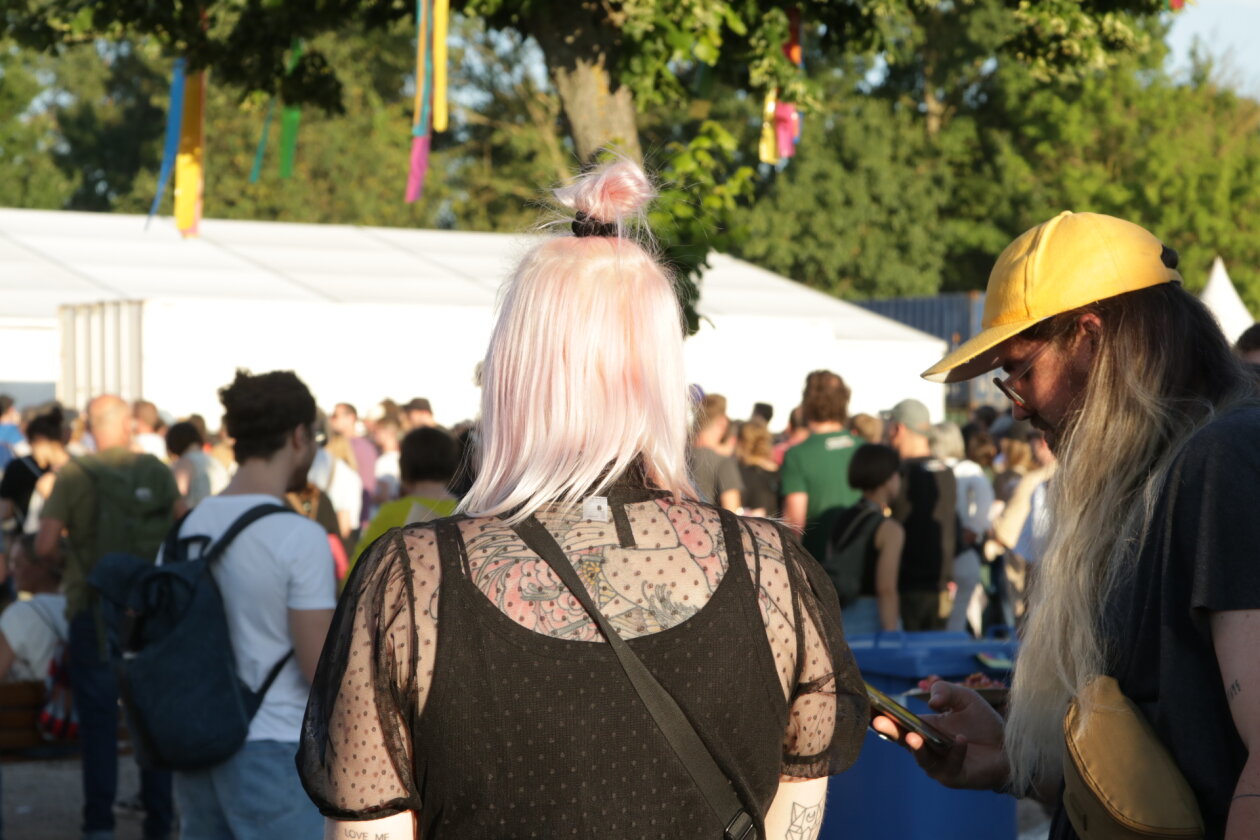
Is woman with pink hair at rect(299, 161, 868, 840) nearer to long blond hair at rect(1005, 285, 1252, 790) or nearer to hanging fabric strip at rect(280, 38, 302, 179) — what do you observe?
long blond hair at rect(1005, 285, 1252, 790)

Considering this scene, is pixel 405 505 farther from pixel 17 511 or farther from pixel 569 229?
pixel 17 511

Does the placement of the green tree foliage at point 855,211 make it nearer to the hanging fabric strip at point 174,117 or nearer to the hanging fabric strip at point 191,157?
Result: the hanging fabric strip at point 191,157

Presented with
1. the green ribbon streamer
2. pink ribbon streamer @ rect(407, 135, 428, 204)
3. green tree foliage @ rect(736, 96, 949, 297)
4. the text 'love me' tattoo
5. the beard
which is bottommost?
the text 'love me' tattoo

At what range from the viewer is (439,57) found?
238 inches

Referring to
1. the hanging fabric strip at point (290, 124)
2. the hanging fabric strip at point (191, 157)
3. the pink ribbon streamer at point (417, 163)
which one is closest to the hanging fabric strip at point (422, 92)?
the pink ribbon streamer at point (417, 163)

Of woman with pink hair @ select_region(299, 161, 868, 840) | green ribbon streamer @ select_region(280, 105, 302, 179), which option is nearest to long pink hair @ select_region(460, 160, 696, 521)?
woman with pink hair @ select_region(299, 161, 868, 840)

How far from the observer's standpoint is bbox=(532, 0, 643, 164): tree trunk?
577 centimetres

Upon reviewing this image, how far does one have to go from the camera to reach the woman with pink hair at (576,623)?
67.5 inches

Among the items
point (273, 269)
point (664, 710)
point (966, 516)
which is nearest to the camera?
point (664, 710)

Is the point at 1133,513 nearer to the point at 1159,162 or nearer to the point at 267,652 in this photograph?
the point at 267,652

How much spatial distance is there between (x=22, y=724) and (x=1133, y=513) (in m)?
5.25

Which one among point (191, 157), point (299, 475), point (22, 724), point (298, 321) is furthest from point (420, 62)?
point (298, 321)

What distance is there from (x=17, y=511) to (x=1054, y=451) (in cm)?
902

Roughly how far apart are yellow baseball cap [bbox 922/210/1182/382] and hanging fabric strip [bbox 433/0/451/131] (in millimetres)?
4100
